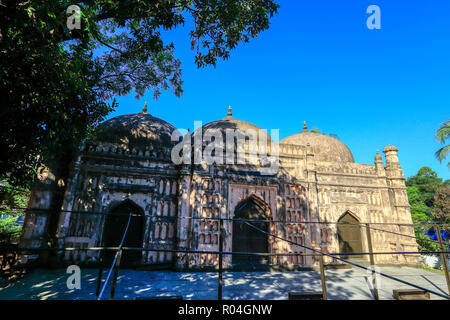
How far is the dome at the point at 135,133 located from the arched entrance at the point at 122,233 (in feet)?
8.52

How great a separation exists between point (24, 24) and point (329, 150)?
14.3 m

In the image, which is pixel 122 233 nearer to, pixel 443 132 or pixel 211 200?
pixel 211 200

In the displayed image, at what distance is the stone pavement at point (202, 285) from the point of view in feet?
17.7

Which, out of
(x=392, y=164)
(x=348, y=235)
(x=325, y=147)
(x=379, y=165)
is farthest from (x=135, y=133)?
(x=392, y=164)

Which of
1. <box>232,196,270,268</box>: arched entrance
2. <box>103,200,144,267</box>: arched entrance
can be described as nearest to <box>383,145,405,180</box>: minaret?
<box>232,196,270,268</box>: arched entrance

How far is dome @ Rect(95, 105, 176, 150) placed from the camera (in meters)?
10.2

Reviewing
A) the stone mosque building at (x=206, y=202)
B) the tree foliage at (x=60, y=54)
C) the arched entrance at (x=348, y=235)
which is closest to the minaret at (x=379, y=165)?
the stone mosque building at (x=206, y=202)

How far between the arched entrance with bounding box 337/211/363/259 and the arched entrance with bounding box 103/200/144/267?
8.93m

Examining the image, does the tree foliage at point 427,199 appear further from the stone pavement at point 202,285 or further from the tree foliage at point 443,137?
the stone pavement at point 202,285

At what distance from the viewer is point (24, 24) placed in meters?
3.67

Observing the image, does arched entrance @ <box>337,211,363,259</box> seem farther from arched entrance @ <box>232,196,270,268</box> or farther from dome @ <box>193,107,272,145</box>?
dome @ <box>193,107,272,145</box>

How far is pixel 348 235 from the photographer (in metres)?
10.9
